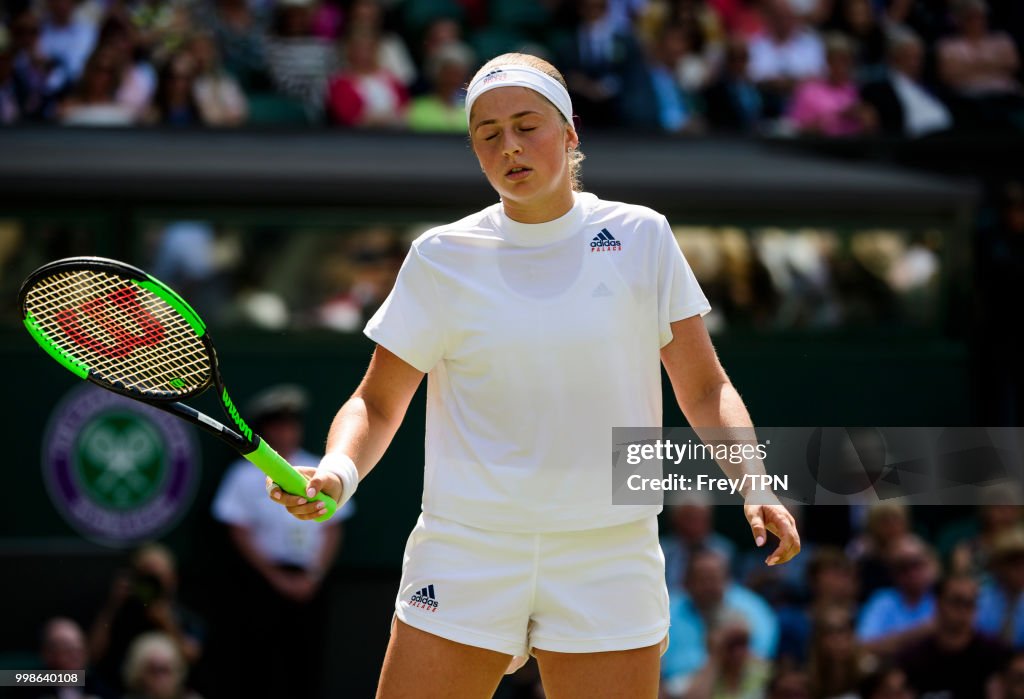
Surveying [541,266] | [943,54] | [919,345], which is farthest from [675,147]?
[541,266]

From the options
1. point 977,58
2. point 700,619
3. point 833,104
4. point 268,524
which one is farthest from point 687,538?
point 977,58

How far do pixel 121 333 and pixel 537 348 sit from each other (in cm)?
101

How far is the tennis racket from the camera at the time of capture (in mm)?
3445

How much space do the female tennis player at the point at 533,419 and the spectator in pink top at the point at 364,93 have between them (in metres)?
6.03

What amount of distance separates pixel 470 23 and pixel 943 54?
3280 mm

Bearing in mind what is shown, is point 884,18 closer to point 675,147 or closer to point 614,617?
point 675,147

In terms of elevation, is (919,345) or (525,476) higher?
(919,345)

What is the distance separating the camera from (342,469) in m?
3.37

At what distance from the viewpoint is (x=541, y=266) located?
3.48 m

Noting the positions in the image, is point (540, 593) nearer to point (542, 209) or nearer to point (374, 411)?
point (374, 411)

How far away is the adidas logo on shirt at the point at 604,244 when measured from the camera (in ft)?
11.5

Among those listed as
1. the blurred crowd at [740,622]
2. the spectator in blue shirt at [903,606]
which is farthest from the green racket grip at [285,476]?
the spectator in blue shirt at [903,606]

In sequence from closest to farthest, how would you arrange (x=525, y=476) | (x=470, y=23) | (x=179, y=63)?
1. (x=525, y=476)
2. (x=179, y=63)
3. (x=470, y=23)

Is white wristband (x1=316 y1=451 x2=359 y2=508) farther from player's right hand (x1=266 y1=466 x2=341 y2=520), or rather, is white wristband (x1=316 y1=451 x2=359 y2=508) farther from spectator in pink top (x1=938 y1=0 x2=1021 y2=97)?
spectator in pink top (x1=938 y1=0 x2=1021 y2=97)
